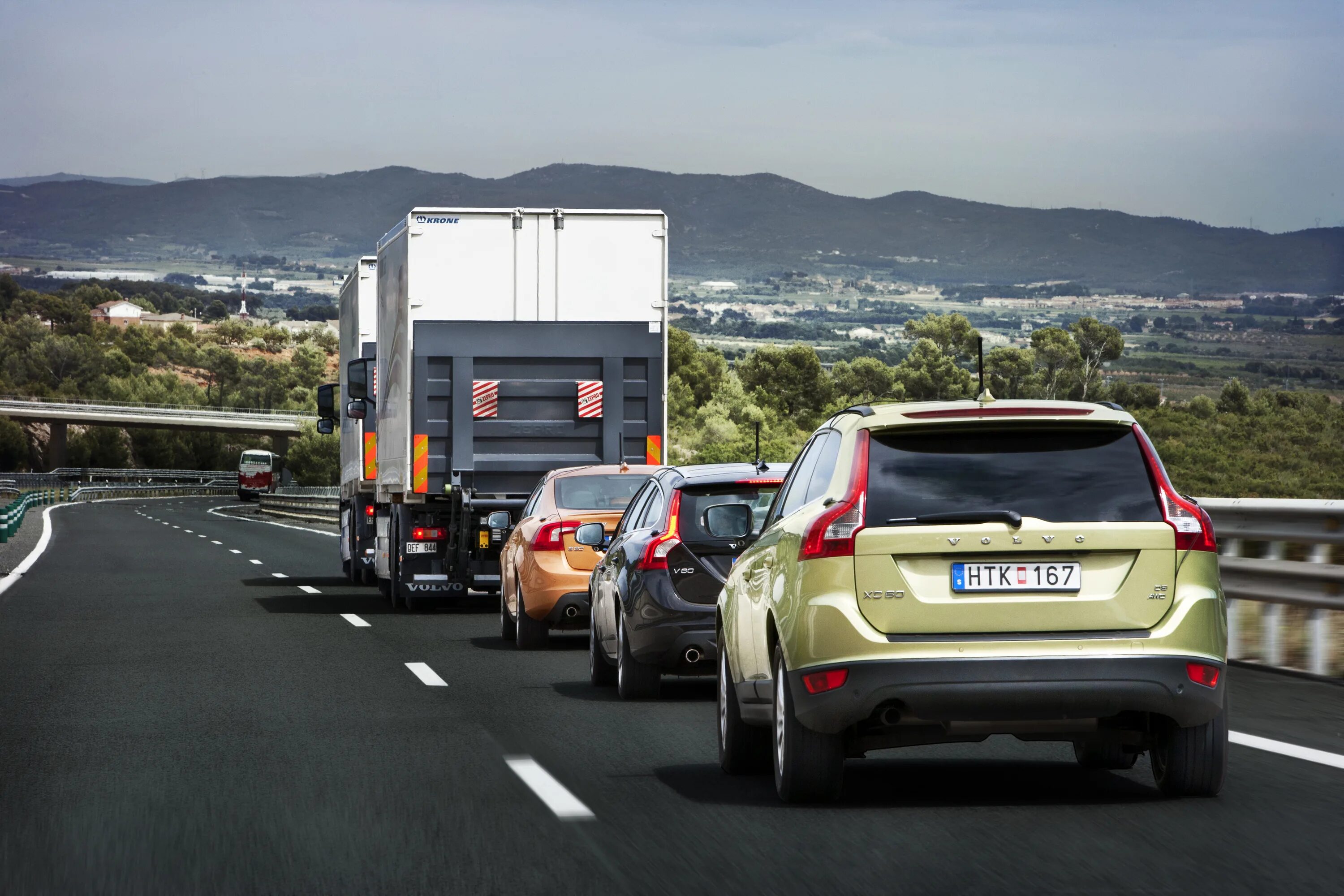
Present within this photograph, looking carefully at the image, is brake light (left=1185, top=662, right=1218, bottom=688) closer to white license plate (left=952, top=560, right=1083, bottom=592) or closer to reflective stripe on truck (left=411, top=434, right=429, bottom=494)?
white license plate (left=952, top=560, right=1083, bottom=592)

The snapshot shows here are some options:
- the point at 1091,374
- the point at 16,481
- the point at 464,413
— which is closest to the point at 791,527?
the point at 464,413

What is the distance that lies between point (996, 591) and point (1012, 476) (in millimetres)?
454

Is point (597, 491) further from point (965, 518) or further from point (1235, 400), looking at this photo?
point (1235, 400)

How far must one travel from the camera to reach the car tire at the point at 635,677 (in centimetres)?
1134

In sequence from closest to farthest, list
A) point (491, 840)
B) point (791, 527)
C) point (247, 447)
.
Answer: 1. point (491, 840)
2. point (791, 527)
3. point (247, 447)

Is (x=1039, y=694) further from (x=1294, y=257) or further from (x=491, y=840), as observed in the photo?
(x=1294, y=257)

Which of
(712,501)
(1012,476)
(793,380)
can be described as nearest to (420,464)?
(712,501)

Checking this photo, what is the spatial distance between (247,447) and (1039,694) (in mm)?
186909

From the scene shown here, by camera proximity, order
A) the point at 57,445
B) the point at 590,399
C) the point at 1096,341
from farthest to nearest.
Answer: the point at 57,445
the point at 1096,341
the point at 590,399

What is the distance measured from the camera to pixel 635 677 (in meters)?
11.3

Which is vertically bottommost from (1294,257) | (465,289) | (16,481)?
(16,481)

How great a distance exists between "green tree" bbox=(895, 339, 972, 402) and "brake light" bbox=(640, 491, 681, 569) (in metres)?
121

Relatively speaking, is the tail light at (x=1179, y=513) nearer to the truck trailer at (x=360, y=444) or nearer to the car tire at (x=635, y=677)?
the car tire at (x=635, y=677)

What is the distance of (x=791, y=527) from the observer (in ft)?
24.8
